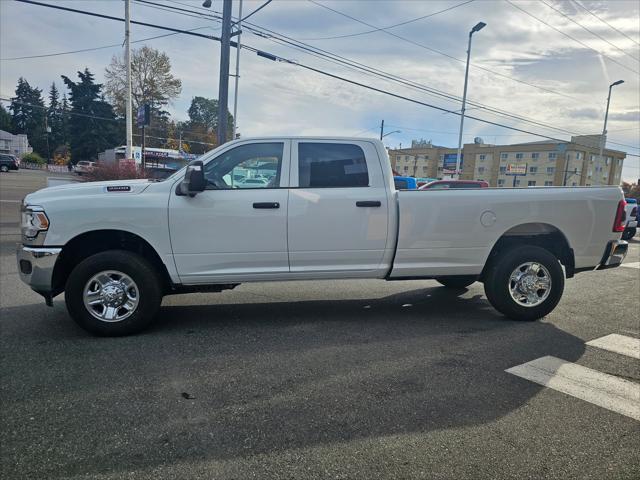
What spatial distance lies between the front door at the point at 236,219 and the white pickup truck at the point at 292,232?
0.4 inches

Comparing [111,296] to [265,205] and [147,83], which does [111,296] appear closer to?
[265,205]

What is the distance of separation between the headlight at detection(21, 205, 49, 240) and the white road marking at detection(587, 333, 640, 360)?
5647 millimetres

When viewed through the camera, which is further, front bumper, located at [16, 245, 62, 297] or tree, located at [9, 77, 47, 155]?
tree, located at [9, 77, 47, 155]

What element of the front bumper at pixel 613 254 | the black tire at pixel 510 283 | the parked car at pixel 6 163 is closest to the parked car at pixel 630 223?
the front bumper at pixel 613 254

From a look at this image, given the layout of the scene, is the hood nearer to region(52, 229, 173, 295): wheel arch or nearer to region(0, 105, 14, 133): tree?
region(52, 229, 173, 295): wheel arch

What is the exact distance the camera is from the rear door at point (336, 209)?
4.75 m

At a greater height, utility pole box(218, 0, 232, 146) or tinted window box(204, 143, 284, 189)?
utility pole box(218, 0, 232, 146)

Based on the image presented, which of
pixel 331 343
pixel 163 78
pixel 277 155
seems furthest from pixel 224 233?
pixel 163 78

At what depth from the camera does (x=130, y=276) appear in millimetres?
4434

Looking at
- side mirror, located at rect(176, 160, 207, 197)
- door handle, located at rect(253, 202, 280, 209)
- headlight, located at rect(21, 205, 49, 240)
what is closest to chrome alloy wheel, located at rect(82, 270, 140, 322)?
headlight, located at rect(21, 205, 49, 240)

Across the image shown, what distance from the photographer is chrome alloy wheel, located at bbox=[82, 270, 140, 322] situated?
441 centimetres

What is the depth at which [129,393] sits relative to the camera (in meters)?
3.30

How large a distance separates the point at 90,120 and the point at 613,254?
253 ft

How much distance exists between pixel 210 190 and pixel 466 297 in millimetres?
4084
